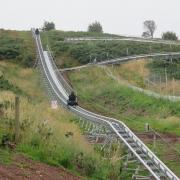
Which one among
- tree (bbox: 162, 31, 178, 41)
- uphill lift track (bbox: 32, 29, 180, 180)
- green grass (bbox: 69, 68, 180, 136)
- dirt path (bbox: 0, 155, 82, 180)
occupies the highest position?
dirt path (bbox: 0, 155, 82, 180)

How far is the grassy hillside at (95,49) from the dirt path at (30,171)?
61676mm

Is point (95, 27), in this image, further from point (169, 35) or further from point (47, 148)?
point (47, 148)

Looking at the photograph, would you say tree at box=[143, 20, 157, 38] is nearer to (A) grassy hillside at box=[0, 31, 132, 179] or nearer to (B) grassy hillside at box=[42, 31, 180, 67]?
(B) grassy hillside at box=[42, 31, 180, 67]

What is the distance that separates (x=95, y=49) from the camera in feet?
280

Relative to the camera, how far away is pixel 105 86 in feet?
182

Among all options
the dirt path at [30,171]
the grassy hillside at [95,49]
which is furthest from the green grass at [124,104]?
the dirt path at [30,171]

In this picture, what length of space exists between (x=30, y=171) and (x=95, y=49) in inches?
2851

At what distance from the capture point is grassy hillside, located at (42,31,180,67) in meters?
80.5

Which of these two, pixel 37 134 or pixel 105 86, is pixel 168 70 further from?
pixel 37 134

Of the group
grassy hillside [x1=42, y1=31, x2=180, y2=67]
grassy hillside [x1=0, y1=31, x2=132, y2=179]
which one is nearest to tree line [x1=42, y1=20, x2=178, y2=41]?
grassy hillside [x1=42, y1=31, x2=180, y2=67]

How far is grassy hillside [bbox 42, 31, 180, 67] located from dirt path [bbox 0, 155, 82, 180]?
6168cm

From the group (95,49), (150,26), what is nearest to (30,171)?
(95,49)

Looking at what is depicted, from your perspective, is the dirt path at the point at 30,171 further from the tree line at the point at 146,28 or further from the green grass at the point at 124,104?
the tree line at the point at 146,28

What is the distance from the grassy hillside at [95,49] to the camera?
3169 inches
